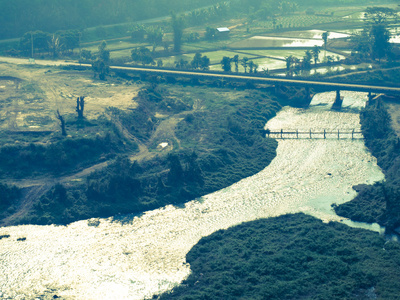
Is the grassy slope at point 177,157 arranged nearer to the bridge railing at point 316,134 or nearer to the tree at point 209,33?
the bridge railing at point 316,134

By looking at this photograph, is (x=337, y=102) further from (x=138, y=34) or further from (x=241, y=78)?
(x=138, y=34)

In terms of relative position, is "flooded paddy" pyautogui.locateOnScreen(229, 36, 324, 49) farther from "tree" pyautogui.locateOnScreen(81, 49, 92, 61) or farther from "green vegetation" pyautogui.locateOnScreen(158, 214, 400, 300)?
"green vegetation" pyautogui.locateOnScreen(158, 214, 400, 300)

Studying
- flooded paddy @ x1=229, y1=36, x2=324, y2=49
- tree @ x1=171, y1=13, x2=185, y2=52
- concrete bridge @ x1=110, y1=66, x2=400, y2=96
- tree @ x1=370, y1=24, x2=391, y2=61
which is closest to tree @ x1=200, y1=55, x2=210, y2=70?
concrete bridge @ x1=110, y1=66, x2=400, y2=96

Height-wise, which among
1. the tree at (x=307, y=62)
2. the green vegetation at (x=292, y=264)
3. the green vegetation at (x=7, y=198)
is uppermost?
the tree at (x=307, y=62)

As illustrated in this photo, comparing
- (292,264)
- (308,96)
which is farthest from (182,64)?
(292,264)

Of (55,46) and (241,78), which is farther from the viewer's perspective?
(55,46)

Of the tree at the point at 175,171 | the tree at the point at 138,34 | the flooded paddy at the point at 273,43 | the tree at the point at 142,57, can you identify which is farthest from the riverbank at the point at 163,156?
the tree at the point at 138,34

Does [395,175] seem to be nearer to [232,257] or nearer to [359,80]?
[232,257]
